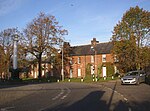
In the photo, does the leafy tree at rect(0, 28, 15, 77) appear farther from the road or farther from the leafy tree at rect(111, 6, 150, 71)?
the road

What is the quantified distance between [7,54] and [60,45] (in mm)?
15922

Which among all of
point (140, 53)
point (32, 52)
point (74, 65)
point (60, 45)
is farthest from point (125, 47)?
point (74, 65)

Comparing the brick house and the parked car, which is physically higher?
the brick house

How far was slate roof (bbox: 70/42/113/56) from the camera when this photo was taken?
6894 cm

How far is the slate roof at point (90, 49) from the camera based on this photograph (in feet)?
226

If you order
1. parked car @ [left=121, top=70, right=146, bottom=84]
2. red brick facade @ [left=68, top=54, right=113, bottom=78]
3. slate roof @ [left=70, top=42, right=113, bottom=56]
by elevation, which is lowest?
parked car @ [left=121, top=70, right=146, bottom=84]

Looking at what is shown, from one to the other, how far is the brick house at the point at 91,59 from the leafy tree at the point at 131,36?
14637 mm

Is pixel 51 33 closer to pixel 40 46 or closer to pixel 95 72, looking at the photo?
pixel 40 46

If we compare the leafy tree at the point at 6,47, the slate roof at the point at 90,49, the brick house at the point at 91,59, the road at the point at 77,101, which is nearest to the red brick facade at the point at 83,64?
the brick house at the point at 91,59

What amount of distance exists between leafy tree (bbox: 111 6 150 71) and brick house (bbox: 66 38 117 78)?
14.6 m

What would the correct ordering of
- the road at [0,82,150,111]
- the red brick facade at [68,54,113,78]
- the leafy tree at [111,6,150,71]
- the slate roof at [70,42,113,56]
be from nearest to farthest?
the road at [0,82,150,111]
the leafy tree at [111,6,150,71]
the slate roof at [70,42,113,56]
the red brick facade at [68,54,113,78]

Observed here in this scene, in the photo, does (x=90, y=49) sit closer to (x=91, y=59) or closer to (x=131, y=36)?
(x=91, y=59)

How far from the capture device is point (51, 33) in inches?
2345

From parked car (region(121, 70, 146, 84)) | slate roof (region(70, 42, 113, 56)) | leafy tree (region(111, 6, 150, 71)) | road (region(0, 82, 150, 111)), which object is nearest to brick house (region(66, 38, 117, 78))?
slate roof (region(70, 42, 113, 56))
